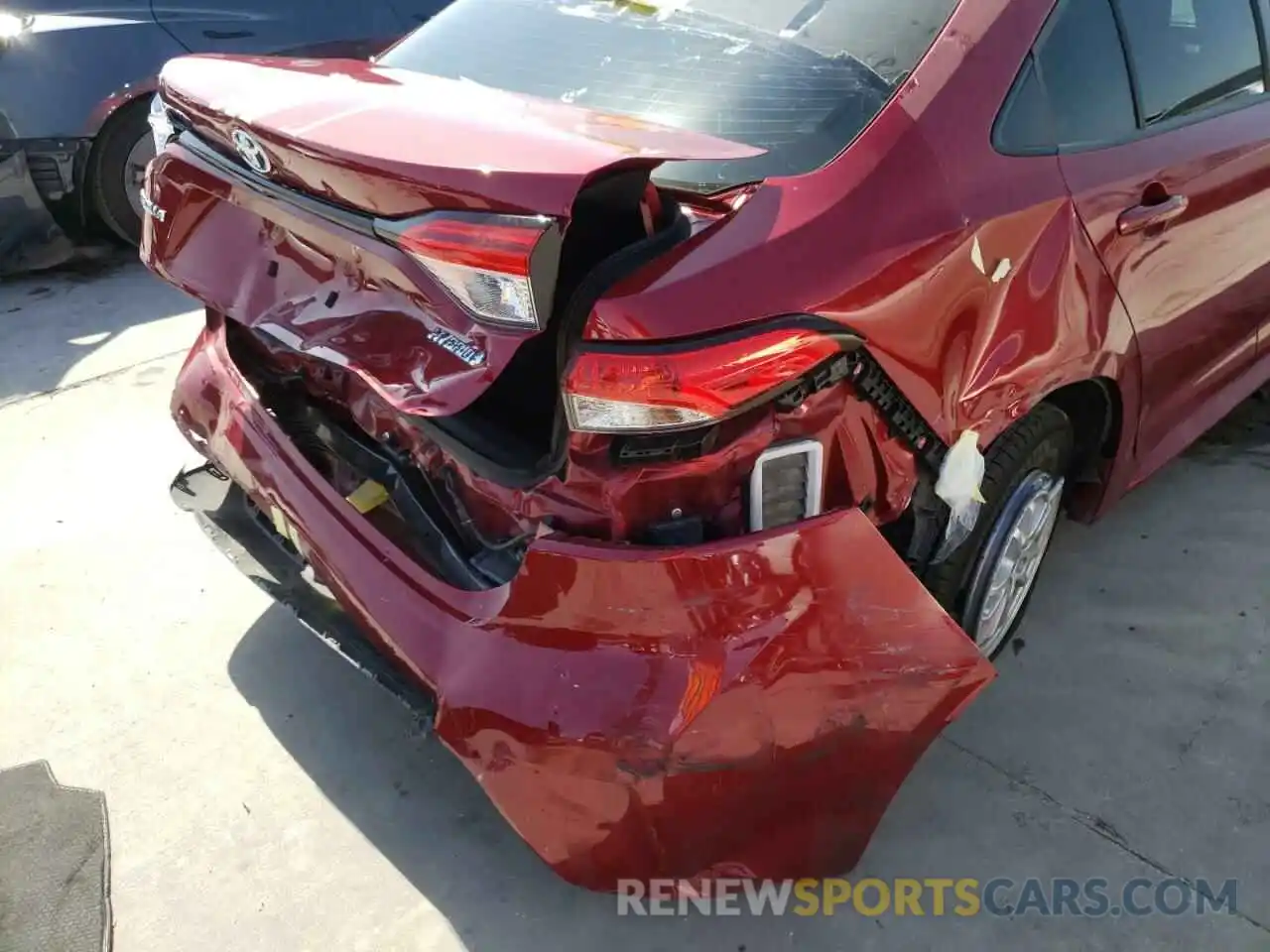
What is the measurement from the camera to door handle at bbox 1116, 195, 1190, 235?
2.10 metres

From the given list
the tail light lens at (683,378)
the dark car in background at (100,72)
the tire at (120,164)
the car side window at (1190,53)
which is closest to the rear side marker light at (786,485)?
the tail light lens at (683,378)

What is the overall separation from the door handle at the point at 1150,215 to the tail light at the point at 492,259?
128cm

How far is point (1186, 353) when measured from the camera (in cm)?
261

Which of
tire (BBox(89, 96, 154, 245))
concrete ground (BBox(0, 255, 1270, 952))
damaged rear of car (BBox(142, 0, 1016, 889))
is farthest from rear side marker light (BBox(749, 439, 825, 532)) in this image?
tire (BBox(89, 96, 154, 245))

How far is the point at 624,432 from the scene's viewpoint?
153cm

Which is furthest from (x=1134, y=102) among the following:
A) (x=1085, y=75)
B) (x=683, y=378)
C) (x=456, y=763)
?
(x=456, y=763)

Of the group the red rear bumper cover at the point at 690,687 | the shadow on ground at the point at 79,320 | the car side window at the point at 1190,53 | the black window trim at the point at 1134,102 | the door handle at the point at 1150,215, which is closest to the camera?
the red rear bumper cover at the point at 690,687

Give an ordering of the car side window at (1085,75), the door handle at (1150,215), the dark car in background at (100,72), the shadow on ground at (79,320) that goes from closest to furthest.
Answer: the car side window at (1085,75) → the door handle at (1150,215) → the shadow on ground at (79,320) → the dark car in background at (100,72)

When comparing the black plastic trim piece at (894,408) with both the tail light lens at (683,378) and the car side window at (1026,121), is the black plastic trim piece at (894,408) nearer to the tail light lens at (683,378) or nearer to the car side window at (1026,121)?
the tail light lens at (683,378)

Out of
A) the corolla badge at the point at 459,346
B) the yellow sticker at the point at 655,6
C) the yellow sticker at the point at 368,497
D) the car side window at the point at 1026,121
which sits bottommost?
the yellow sticker at the point at 368,497

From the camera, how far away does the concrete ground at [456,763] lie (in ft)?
6.44

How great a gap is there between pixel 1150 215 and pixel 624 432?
1328 millimetres

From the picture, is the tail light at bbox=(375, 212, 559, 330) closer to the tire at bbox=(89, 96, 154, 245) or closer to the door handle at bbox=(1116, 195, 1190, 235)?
the door handle at bbox=(1116, 195, 1190, 235)

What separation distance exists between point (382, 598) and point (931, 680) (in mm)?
943
